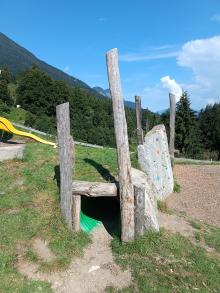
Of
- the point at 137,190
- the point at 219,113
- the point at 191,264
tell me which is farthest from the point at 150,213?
the point at 219,113

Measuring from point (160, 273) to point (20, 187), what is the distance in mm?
4622

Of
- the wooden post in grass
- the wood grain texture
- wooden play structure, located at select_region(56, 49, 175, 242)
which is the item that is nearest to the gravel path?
the wooden post in grass

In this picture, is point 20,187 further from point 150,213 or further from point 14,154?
point 150,213

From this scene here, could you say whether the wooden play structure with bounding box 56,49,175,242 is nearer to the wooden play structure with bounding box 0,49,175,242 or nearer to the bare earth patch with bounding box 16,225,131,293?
the wooden play structure with bounding box 0,49,175,242

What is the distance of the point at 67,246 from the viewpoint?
27.5 feet

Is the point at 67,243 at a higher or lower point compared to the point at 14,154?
lower

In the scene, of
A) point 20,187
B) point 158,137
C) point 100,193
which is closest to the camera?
point 100,193

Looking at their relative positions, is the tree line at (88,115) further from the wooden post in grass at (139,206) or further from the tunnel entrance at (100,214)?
the wooden post in grass at (139,206)

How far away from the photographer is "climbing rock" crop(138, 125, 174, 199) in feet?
43.5

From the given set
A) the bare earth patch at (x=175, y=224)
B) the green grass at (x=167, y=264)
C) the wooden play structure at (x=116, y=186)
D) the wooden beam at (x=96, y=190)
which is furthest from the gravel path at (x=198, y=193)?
the wooden beam at (x=96, y=190)

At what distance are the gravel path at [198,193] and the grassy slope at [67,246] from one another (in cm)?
194

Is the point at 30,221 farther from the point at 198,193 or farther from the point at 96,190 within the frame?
the point at 198,193

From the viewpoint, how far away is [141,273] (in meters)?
7.76

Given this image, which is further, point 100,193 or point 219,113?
point 219,113
